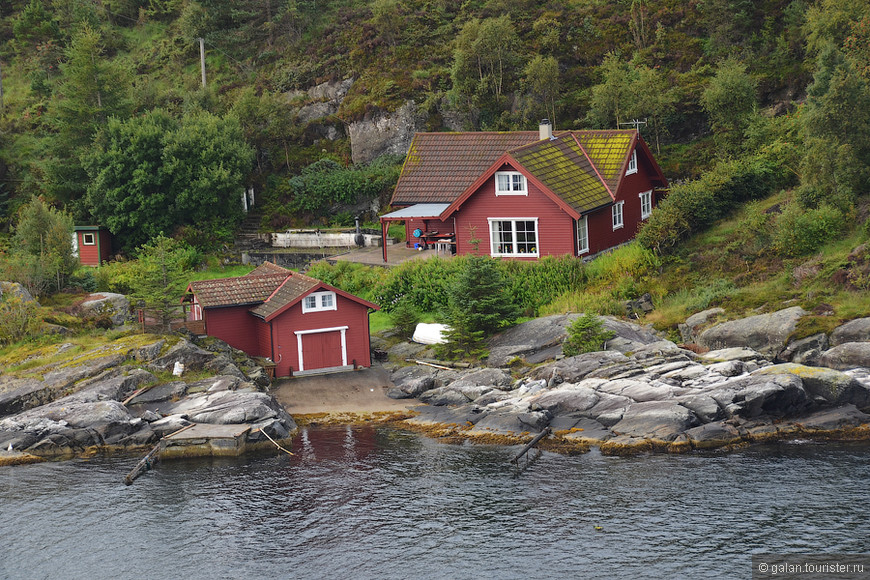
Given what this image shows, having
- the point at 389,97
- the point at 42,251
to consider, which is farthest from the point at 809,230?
the point at 42,251

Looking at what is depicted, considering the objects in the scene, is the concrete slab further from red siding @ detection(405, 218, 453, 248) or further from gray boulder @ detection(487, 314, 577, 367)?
red siding @ detection(405, 218, 453, 248)

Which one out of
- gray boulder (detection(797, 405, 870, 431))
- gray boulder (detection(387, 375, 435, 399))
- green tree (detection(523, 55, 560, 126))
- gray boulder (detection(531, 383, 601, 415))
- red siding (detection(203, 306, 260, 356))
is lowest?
gray boulder (detection(797, 405, 870, 431))

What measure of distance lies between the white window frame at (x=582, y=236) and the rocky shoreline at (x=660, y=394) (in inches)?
353

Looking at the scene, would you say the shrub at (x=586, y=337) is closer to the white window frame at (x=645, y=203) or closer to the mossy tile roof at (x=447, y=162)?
the white window frame at (x=645, y=203)

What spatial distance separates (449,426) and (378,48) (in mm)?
44828

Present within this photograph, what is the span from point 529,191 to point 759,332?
50.1 ft

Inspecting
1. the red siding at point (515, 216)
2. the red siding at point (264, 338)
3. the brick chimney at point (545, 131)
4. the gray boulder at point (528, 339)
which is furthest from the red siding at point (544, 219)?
the red siding at point (264, 338)

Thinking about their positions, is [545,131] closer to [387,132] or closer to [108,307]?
[387,132]

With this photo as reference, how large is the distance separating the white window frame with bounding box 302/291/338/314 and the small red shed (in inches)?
1009

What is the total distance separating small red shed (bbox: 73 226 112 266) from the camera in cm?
6425

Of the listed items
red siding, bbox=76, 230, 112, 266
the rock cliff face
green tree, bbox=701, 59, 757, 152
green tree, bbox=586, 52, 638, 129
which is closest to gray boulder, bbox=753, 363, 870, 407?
green tree, bbox=701, 59, 757, 152

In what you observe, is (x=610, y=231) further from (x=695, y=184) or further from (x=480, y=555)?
(x=480, y=555)

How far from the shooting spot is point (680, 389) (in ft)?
120

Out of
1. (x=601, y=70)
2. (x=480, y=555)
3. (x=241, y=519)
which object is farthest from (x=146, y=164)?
(x=480, y=555)
